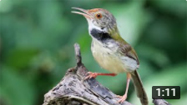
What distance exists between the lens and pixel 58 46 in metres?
5.59

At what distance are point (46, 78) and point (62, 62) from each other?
25 cm

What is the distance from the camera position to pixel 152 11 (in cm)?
614

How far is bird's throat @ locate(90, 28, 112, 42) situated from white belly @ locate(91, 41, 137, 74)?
0.04 metres

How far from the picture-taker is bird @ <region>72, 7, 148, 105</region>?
3615 millimetres

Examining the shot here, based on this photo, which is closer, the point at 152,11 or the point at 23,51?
the point at 23,51

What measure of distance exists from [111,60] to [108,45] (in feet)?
0.33

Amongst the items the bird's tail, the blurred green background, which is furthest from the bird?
the blurred green background

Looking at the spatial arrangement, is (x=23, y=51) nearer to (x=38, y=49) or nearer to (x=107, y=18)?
(x=38, y=49)

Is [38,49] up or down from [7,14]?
down

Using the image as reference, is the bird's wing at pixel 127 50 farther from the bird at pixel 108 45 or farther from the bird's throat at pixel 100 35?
the bird's throat at pixel 100 35

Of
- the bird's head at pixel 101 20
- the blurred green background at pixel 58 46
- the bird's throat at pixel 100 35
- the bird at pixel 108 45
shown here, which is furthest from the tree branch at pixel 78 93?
the blurred green background at pixel 58 46

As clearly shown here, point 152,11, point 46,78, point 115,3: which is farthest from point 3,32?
point 152,11

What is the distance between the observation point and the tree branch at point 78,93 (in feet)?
11.3

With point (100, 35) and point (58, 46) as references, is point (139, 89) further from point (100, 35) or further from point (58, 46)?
point (58, 46)
